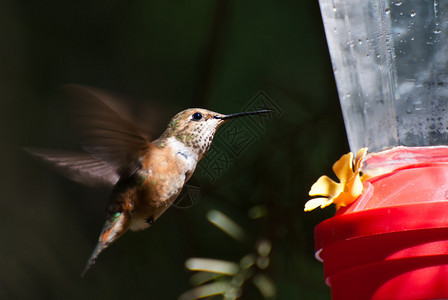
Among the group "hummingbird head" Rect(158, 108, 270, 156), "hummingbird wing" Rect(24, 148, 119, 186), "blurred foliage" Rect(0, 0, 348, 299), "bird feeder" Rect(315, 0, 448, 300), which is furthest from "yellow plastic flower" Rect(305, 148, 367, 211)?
"blurred foliage" Rect(0, 0, 348, 299)

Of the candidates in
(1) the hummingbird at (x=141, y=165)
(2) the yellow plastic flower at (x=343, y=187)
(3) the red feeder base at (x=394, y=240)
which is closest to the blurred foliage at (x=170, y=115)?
(1) the hummingbird at (x=141, y=165)

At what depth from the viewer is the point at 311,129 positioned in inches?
104

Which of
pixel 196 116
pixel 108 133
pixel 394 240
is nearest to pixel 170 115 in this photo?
pixel 196 116

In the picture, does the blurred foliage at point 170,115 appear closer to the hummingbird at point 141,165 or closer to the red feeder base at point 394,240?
the hummingbird at point 141,165

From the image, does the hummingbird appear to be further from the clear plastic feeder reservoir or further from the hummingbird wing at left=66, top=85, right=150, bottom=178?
the clear plastic feeder reservoir

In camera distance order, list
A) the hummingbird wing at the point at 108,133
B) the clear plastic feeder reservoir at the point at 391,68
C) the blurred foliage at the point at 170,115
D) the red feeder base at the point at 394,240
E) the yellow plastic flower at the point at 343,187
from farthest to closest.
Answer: the blurred foliage at the point at 170,115
the clear plastic feeder reservoir at the point at 391,68
the hummingbird wing at the point at 108,133
the yellow plastic flower at the point at 343,187
the red feeder base at the point at 394,240

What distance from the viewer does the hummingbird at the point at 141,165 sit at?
71.4 inches

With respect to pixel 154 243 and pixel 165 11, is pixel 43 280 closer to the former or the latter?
pixel 154 243

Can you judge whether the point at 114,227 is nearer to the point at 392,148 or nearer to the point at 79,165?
the point at 79,165

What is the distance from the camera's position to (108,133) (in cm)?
167

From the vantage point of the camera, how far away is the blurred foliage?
8.74 feet

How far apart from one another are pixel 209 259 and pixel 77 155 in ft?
3.51

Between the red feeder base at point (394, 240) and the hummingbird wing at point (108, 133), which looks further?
the hummingbird wing at point (108, 133)

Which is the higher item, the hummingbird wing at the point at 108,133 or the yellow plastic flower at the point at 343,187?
the hummingbird wing at the point at 108,133
